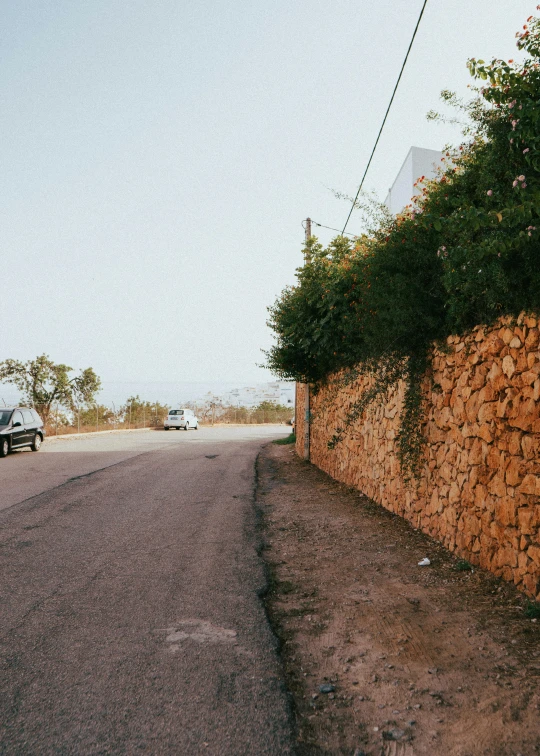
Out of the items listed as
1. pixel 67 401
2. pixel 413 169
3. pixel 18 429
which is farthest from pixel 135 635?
pixel 67 401

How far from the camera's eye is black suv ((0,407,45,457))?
16672mm

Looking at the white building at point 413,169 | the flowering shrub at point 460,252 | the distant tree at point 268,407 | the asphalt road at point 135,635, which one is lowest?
the asphalt road at point 135,635

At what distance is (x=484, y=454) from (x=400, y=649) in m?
2.16

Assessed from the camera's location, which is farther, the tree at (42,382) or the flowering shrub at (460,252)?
the tree at (42,382)

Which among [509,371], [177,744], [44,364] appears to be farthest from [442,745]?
[44,364]

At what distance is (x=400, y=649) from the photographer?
3.75 m

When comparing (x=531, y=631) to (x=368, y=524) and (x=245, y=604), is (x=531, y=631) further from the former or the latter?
(x=368, y=524)

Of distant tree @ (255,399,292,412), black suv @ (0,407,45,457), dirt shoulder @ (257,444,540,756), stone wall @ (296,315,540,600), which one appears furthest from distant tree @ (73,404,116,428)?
dirt shoulder @ (257,444,540,756)

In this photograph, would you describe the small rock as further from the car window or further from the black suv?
the car window

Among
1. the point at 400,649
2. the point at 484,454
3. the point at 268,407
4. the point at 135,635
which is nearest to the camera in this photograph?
the point at 400,649

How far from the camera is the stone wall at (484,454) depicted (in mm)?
4465

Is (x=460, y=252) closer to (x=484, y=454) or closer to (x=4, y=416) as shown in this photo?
(x=484, y=454)

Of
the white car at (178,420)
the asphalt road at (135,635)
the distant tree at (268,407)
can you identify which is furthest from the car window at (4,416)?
the distant tree at (268,407)

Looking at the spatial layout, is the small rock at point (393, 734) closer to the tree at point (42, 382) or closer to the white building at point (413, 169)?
the white building at point (413, 169)
